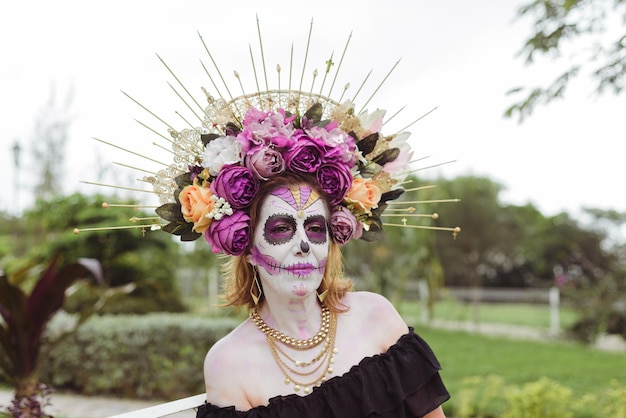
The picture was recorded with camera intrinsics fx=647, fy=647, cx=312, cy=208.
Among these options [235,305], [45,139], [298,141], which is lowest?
[235,305]

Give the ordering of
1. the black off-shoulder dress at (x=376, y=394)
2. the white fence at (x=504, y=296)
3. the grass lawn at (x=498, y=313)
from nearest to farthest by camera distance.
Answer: the black off-shoulder dress at (x=376, y=394) < the white fence at (x=504, y=296) < the grass lawn at (x=498, y=313)

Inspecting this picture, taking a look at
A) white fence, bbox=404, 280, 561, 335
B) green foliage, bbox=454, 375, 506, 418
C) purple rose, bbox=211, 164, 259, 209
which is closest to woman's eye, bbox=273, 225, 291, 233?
purple rose, bbox=211, 164, 259, 209

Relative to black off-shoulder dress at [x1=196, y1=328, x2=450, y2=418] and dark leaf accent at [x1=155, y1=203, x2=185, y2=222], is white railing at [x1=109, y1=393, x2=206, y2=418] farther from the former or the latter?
dark leaf accent at [x1=155, y1=203, x2=185, y2=222]

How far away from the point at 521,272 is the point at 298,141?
78.8ft

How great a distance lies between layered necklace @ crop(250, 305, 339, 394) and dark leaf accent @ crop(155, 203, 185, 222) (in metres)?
0.42

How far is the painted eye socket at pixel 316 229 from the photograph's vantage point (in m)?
1.96

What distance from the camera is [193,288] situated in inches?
598

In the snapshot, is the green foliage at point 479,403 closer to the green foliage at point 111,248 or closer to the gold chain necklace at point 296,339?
the gold chain necklace at point 296,339

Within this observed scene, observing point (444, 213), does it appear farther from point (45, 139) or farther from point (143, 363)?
point (143, 363)

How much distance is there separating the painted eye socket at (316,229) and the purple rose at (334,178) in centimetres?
9

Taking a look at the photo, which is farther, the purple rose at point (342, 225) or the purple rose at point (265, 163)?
the purple rose at point (342, 225)

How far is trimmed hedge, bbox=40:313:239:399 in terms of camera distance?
6.76 m

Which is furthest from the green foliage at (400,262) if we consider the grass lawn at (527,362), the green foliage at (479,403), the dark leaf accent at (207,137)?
the dark leaf accent at (207,137)

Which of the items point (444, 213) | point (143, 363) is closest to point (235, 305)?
point (143, 363)
